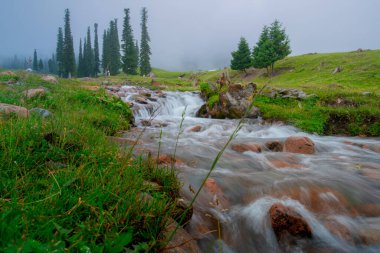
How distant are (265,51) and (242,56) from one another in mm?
5703

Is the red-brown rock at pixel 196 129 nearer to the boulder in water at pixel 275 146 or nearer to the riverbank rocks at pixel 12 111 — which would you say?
the boulder in water at pixel 275 146

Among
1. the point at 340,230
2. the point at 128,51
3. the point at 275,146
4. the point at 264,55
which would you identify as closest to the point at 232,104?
the point at 275,146

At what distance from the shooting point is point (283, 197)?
4.44 metres

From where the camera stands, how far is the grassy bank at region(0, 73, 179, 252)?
151cm

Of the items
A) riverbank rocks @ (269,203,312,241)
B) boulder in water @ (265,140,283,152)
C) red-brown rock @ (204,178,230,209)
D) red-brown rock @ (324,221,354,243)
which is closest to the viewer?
riverbank rocks @ (269,203,312,241)

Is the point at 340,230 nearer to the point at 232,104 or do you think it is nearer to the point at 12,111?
the point at 12,111

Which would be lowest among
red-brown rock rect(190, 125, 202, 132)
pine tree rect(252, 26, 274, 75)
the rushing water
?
the rushing water

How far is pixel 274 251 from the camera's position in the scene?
3.16m

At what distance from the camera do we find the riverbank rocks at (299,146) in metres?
7.42

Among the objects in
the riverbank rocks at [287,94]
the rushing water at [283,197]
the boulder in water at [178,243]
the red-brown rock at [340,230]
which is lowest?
the red-brown rock at [340,230]

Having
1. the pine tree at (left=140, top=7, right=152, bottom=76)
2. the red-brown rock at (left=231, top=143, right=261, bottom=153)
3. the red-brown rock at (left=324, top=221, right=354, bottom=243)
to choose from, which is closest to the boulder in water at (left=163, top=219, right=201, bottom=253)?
the red-brown rock at (left=324, top=221, right=354, bottom=243)

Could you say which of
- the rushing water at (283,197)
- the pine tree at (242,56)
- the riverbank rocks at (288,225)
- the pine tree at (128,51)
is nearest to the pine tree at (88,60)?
the pine tree at (128,51)

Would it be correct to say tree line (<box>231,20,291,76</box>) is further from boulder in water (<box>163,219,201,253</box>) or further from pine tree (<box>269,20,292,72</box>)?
boulder in water (<box>163,219,201,253</box>)

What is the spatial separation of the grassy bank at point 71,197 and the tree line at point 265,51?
56.2 meters
